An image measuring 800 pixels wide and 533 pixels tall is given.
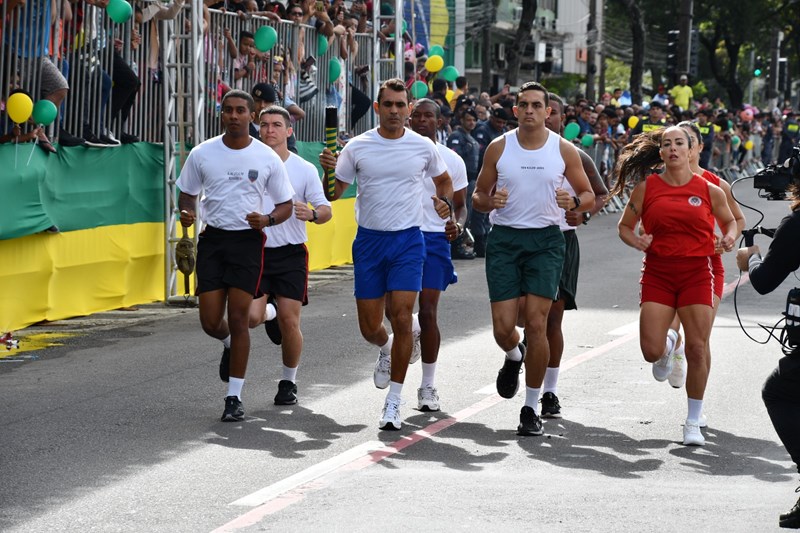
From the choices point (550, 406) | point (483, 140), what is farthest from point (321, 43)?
point (550, 406)

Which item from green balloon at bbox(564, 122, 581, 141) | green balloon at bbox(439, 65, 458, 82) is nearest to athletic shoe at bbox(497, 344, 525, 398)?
green balloon at bbox(439, 65, 458, 82)

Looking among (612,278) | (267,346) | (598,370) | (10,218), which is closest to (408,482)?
(598,370)

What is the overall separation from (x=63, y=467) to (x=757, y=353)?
19.9ft

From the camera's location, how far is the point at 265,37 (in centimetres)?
1677

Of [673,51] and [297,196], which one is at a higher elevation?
[673,51]

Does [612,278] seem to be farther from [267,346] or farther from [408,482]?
[408,482]

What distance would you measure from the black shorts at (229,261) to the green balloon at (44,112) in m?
4.34

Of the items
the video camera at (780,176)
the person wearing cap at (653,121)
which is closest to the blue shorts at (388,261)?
the video camera at (780,176)

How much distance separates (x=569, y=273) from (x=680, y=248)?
1119 millimetres

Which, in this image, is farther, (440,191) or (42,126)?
(42,126)

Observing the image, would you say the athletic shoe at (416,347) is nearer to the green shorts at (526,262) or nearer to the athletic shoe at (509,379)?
the athletic shoe at (509,379)

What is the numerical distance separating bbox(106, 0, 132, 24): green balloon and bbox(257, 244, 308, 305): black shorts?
202 inches

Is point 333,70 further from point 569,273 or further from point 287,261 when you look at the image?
point 569,273

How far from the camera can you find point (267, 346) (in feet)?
41.3
